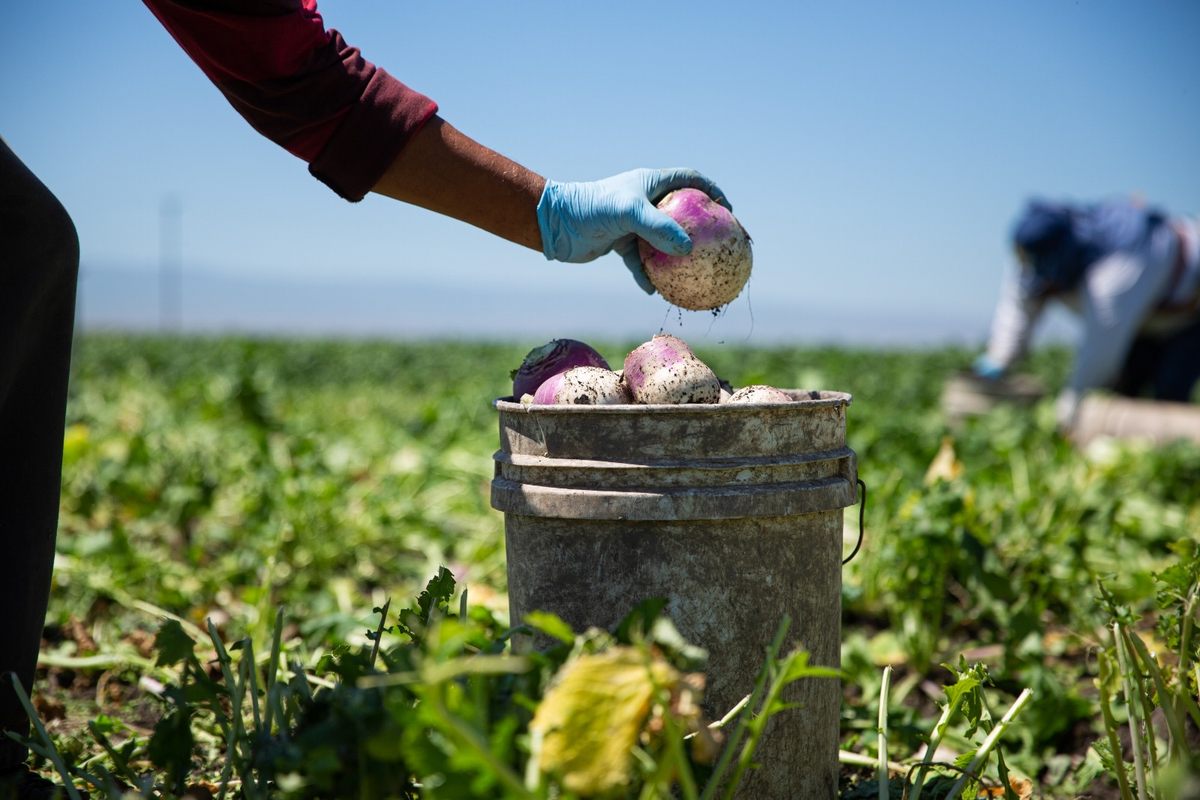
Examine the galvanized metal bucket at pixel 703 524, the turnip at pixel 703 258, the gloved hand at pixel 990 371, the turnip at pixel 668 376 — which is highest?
the turnip at pixel 703 258

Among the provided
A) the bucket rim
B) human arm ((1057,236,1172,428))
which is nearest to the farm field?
the bucket rim

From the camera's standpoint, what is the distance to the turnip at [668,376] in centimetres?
197

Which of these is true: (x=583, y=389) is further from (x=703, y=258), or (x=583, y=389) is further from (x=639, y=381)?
(x=703, y=258)

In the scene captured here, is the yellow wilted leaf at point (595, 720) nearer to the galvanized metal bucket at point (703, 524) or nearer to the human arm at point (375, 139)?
the galvanized metal bucket at point (703, 524)

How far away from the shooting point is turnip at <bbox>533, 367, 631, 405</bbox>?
195 centimetres

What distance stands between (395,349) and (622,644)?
23874 millimetres

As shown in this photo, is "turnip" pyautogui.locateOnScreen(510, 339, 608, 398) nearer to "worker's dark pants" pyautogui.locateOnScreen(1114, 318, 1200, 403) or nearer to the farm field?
the farm field

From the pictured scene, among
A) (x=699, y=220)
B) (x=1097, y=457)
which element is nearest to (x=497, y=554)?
(x=699, y=220)

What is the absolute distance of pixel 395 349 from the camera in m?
24.9

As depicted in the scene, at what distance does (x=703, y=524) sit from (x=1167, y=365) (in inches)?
315

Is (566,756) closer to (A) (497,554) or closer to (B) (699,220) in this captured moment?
(B) (699,220)

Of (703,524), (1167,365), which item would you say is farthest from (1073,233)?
(703,524)

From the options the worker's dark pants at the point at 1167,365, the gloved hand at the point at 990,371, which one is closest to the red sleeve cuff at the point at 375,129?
the gloved hand at the point at 990,371

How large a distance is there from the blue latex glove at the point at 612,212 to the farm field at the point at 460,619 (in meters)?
0.83
